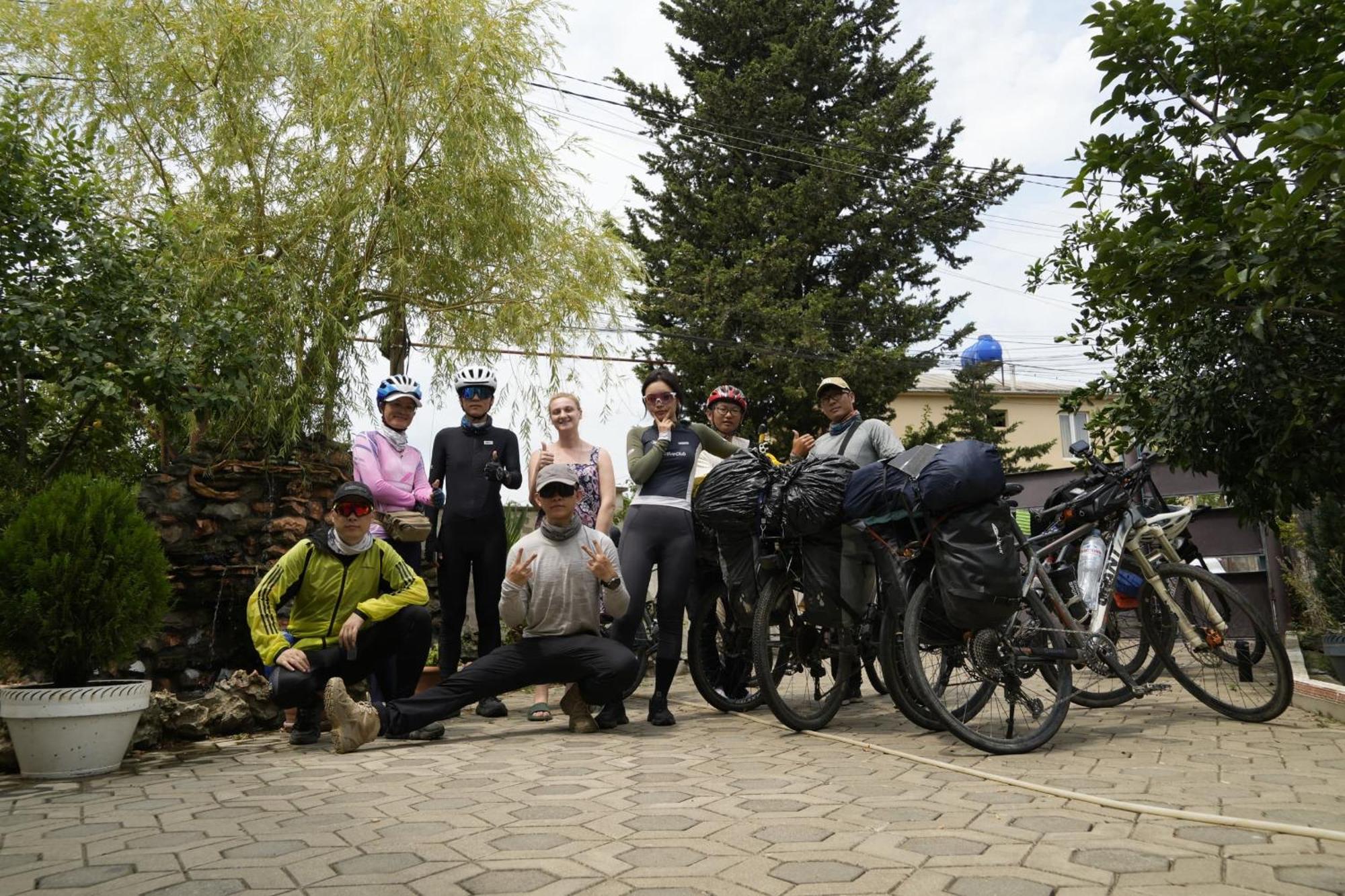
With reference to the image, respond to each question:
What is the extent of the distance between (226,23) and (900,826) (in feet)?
31.8

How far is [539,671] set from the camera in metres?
5.07

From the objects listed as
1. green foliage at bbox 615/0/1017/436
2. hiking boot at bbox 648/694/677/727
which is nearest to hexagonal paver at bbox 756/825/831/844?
hiking boot at bbox 648/694/677/727

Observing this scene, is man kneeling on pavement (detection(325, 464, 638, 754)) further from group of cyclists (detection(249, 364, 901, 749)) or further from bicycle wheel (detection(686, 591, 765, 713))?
bicycle wheel (detection(686, 591, 765, 713))

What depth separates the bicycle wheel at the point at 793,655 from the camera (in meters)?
4.90

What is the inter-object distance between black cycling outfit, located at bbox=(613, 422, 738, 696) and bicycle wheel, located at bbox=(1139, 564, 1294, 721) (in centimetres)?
253

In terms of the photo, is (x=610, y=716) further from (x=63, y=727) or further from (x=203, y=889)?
(x=203, y=889)

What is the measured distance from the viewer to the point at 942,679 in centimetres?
452

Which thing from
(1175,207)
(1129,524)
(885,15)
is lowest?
(1129,524)

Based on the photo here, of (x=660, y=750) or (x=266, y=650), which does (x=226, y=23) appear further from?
(x=660, y=750)

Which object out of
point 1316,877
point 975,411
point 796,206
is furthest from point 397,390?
point 975,411

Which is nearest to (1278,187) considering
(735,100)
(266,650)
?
(266,650)

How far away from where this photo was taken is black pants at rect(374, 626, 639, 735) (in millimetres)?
4965

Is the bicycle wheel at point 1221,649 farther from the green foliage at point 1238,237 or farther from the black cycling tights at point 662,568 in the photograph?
the black cycling tights at point 662,568

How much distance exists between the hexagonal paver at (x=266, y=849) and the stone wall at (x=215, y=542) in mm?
3870
